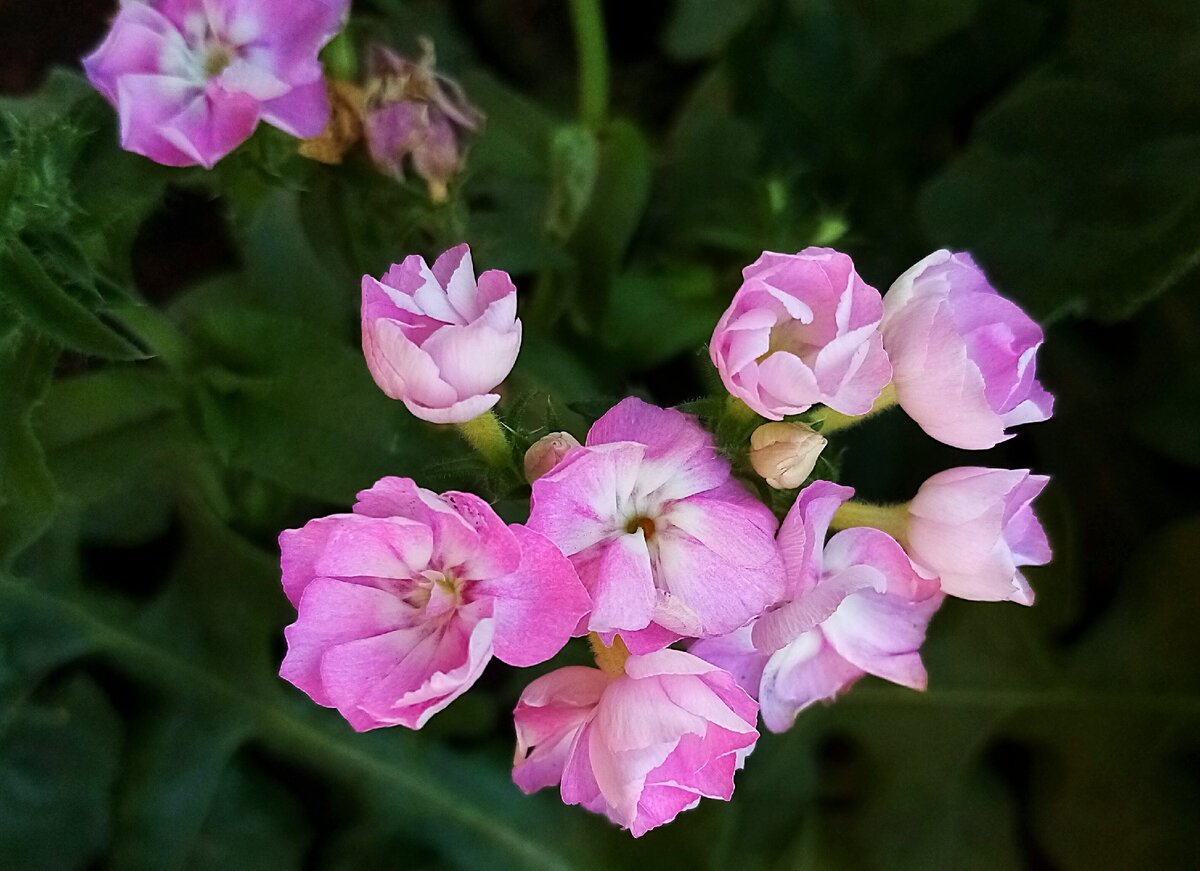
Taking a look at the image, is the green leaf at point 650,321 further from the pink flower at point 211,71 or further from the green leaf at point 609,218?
the pink flower at point 211,71

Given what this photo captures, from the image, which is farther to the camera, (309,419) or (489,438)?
(309,419)

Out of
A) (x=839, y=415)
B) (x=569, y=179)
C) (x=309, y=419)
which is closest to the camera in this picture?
(x=839, y=415)

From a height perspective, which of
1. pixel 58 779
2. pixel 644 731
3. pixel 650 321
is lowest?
pixel 58 779

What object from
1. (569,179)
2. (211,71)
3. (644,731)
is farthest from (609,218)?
(644,731)

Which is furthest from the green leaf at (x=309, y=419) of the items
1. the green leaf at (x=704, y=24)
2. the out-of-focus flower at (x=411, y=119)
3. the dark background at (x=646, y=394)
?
the green leaf at (x=704, y=24)

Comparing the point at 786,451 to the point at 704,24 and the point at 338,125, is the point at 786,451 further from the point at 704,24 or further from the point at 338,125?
the point at 704,24

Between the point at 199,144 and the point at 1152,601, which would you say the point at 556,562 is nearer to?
the point at 199,144

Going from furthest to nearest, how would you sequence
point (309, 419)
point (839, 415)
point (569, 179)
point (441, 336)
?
point (569, 179) < point (309, 419) < point (839, 415) < point (441, 336)
